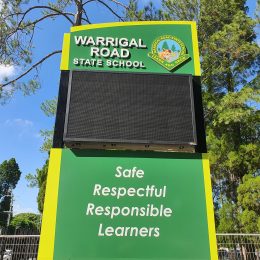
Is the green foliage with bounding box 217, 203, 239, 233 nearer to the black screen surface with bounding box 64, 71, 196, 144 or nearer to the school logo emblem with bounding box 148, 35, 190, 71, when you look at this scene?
the school logo emblem with bounding box 148, 35, 190, 71

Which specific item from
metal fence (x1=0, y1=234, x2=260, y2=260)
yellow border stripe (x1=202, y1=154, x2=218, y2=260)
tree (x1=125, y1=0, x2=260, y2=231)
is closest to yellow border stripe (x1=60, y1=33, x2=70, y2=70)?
yellow border stripe (x1=202, y1=154, x2=218, y2=260)

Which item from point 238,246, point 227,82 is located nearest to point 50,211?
point 238,246

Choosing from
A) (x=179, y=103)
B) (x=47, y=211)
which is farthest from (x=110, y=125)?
(x=47, y=211)

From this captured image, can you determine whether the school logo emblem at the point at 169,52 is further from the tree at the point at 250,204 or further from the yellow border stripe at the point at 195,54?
the tree at the point at 250,204

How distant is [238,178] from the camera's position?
1183 cm

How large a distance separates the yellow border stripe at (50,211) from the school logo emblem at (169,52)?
1682mm

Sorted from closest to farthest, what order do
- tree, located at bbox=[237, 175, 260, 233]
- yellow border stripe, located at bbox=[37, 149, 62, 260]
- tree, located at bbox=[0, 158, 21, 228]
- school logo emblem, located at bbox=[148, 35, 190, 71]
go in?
yellow border stripe, located at bbox=[37, 149, 62, 260] < school logo emblem, located at bbox=[148, 35, 190, 71] < tree, located at bbox=[237, 175, 260, 233] < tree, located at bbox=[0, 158, 21, 228]

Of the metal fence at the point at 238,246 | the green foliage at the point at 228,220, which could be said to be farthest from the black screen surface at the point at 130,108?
the green foliage at the point at 228,220

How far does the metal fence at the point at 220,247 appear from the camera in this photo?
22.8 feet

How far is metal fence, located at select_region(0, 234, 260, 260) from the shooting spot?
6957 millimetres

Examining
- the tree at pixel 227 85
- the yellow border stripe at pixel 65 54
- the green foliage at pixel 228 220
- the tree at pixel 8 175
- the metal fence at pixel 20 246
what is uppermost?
the tree at pixel 8 175

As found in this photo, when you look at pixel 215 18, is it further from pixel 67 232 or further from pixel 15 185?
pixel 15 185

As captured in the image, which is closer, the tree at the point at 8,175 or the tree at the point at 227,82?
the tree at the point at 227,82

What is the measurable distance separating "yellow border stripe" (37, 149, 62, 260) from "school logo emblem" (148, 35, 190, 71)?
5.52 ft
